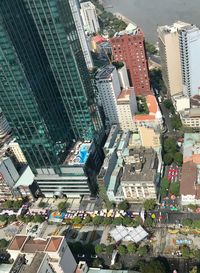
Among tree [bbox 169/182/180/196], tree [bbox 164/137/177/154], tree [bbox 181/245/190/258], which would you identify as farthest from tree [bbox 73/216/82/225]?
tree [bbox 164/137/177/154]

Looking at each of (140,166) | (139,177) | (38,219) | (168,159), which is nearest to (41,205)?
(38,219)

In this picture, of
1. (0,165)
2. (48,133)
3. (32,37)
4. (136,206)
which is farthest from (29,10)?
(136,206)

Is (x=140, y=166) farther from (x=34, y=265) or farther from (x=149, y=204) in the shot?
(x=34, y=265)

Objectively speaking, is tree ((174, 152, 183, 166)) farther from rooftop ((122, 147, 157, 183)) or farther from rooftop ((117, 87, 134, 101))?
rooftop ((117, 87, 134, 101))

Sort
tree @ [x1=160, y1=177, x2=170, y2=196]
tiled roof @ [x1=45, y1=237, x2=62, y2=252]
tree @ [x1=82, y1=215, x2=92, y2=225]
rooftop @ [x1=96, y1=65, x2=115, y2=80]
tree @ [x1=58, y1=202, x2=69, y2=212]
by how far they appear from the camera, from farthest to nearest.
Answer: rooftop @ [x1=96, y1=65, x2=115, y2=80] < tree @ [x1=58, y1=202, x2=69, y2=212] < tree @ [x1=160, y1=177, x2=170, y2=196] < tree @ [x1=82, y1=215, x2=92, y2=225] < tiled roof @ [x1=45, y1=237, x2=62, y2=252]

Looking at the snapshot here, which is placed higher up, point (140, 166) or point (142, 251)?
point (140, 166)
